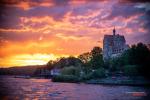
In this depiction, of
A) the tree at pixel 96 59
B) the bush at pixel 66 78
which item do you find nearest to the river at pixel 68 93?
the bush at pixel 66 78

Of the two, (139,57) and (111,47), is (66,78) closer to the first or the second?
(111,47)

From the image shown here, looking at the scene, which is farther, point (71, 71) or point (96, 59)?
point (96, 59)

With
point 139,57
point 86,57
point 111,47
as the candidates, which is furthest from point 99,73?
point 86,57

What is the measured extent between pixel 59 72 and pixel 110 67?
3.53 meters

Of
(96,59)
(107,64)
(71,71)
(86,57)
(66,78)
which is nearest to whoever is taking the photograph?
(71,71)

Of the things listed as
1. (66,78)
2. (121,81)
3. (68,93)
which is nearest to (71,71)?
(66,78)

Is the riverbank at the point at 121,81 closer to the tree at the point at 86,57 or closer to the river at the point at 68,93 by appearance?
the river at the point at 68,93

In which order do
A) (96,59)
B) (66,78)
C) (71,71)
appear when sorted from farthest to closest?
(96,59) < (66,78) < (71,71)

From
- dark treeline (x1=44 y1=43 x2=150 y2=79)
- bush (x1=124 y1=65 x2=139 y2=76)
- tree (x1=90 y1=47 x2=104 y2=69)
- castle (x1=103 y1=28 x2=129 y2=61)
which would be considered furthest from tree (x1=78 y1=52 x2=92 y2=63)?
bush (x1=124 y1=65 x2=139 y2=76)

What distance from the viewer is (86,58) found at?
2783 centimetres

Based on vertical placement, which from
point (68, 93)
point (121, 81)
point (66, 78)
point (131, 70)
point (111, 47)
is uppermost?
point (111, 47)

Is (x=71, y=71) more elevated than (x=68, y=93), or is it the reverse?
(x=71, y=71)

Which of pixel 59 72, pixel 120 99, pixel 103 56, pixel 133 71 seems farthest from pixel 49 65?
pixel 120 99

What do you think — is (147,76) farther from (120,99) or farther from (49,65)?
(49,65)
